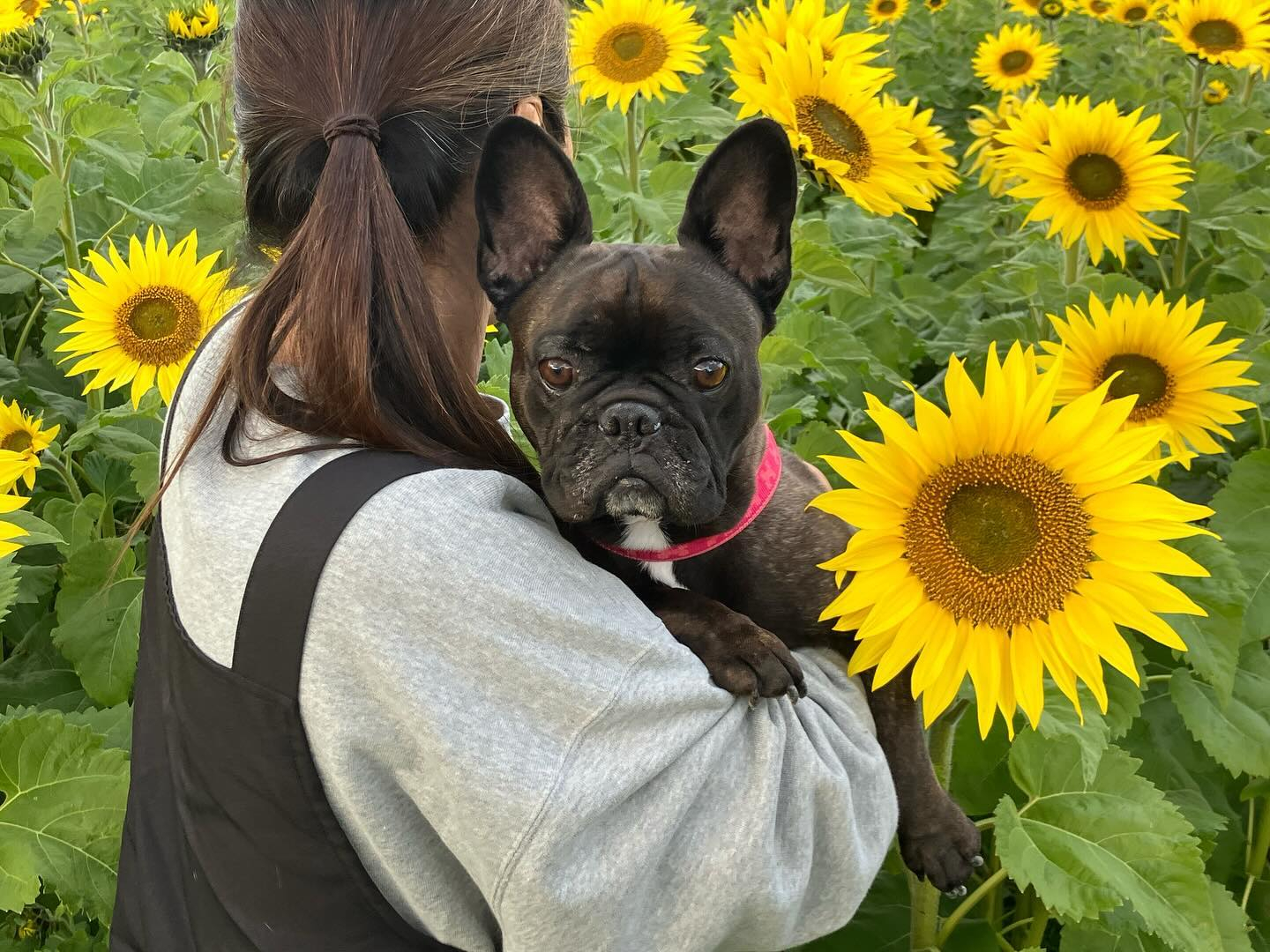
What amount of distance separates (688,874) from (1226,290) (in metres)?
2.99

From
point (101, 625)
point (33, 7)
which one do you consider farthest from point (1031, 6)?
point (101, 625)

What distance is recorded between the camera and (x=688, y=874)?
157 centimetres

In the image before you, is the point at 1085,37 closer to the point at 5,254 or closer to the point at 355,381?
the point at 5,254

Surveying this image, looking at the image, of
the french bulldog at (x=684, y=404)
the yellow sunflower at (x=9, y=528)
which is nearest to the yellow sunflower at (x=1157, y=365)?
the french bulldog at (x=684, y=404)

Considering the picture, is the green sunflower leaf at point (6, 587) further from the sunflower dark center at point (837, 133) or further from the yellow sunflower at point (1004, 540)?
the sunflower dark center at point (837, 133)

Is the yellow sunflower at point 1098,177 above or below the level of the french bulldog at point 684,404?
above

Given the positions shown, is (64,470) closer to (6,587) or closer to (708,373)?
(6,587)

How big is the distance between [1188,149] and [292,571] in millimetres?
3275

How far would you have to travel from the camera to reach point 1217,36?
3.75m

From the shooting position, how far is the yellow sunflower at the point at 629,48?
3.47m

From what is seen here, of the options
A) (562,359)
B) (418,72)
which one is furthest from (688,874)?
(418,72)

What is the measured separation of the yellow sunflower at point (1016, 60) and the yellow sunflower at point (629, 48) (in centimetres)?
190

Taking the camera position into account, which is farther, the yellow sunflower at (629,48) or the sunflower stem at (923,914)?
the yellow sunflower at (629,48)

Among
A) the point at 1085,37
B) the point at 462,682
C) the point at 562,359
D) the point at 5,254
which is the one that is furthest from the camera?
the point at 1085,37
